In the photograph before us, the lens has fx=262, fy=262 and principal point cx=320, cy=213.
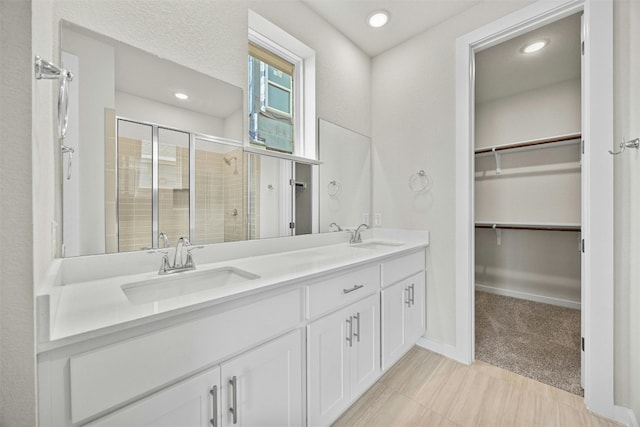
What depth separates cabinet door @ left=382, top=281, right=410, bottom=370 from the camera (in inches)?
62.5

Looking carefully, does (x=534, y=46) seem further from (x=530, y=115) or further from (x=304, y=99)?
(x=304, y=99)

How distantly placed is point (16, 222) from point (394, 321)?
68.5 inches

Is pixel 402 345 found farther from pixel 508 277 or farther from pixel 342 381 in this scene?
pixel 508 277

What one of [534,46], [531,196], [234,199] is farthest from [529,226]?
[234,199]

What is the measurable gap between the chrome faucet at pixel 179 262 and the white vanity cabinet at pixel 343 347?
58 centimetres

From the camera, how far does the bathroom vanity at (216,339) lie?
62 centimetres

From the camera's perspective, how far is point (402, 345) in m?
1.76

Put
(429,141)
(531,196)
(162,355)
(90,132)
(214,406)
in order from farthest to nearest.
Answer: (531,196)
(429,141)
(90,132)
(214,406)
(162,355)

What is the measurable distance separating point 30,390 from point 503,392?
82.4 inches

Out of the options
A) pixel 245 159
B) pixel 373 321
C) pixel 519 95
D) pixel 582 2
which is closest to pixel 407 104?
pixel 582 2

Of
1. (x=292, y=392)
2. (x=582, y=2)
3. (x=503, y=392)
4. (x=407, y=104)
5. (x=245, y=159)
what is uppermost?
(x=582, y=2)

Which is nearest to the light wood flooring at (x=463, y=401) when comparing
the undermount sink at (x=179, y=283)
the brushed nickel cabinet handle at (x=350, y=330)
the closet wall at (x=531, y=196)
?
the brushed nickel cabinet handle at (x=350, y=330)

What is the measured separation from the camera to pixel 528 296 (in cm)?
313

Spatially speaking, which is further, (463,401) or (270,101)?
(270,101)
